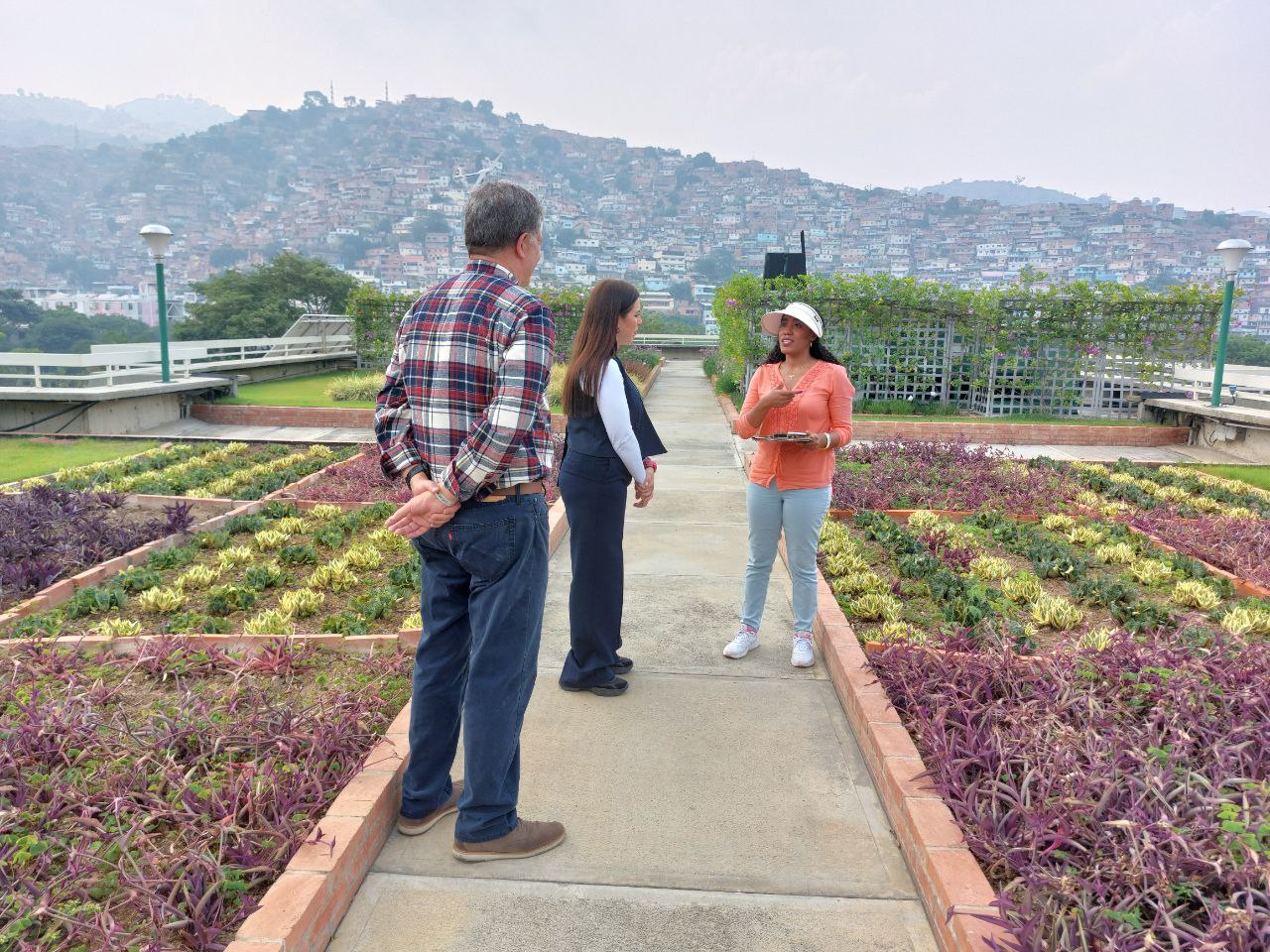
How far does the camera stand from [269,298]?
48688mm

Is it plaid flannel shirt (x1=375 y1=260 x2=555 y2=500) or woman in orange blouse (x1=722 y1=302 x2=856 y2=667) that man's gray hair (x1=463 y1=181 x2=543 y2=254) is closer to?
plaid flannel shirt (x1=375 y1=260 x2=555 y2=500)

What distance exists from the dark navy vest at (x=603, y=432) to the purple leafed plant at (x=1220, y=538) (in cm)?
396

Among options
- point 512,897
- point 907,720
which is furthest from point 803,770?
point 512,897

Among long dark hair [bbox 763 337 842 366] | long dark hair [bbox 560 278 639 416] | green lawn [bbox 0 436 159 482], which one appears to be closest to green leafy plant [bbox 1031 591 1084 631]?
long dark hair [bbox 763 337 842 366]

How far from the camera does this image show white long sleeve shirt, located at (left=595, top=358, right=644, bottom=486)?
3.38 m

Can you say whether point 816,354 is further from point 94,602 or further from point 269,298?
point 269,298

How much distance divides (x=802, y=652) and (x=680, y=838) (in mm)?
1553

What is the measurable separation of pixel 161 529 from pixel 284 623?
2.45 meters

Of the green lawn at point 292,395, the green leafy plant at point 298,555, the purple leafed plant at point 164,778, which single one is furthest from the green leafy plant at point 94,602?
the green lawn at point 292,395

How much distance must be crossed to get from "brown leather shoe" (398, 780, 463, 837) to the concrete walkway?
0.03 metres

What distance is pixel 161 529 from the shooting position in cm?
588

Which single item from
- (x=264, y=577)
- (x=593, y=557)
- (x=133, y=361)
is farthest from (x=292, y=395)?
(x=593, y=557)

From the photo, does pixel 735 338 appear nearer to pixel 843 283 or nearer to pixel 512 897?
pixel 843 283

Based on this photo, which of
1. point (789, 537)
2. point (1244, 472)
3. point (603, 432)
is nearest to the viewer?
point (603, 432)
